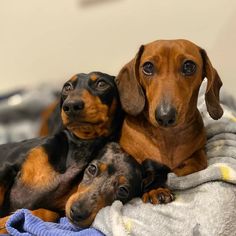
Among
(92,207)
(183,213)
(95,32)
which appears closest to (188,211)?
(183,213)

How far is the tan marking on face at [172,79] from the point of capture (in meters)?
1.40

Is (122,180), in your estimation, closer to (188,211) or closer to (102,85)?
(188,211)

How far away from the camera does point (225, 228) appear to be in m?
1.36

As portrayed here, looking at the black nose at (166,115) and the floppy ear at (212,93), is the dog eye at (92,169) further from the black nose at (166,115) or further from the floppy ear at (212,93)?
the floppy ear at (212,93)

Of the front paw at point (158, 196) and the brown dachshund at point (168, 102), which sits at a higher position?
the brown dachshund at point (168, 102)

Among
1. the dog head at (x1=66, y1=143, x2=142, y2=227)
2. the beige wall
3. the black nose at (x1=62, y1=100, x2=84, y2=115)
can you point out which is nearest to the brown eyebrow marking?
the dog head at (x1=66, y1=143, x2=142, y2=227)

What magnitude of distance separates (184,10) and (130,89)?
→ 45.8 inches

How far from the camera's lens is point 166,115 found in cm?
135

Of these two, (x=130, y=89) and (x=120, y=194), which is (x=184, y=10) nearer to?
(x=130, y=89)

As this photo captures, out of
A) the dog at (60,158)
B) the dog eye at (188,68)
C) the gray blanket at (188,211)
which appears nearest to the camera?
the gray blanket at (188,211)

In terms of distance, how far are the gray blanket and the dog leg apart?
46 millimetres

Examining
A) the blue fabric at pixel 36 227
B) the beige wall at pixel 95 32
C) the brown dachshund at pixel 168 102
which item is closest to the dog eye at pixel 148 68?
the brown dachshund at pixel 168 102

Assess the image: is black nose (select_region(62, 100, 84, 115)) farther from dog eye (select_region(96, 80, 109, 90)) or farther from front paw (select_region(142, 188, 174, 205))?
front paw (select_region(142, 188, 174, 205))

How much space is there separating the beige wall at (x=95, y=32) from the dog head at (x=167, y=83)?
1.00 metres
